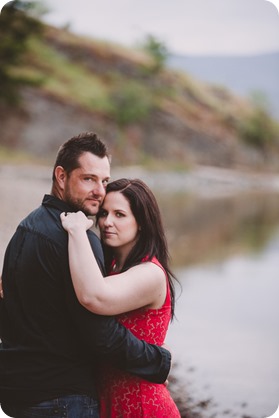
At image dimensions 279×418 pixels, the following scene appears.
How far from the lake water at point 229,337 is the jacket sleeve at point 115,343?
210 centimetres

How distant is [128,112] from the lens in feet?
70.6

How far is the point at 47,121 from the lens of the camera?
748 inches

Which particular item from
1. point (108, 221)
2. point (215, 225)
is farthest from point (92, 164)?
point (215, 225)

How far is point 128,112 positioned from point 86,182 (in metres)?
20.2

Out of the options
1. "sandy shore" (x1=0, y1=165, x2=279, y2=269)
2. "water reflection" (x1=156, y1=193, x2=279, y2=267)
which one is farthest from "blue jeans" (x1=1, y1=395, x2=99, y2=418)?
"water reflection" (x1=156, y1=193, x2=279, y2=267)

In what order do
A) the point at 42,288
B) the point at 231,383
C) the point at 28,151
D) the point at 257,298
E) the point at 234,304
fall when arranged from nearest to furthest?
the point at 42,288, the point at 231,383, the point at 234,304, the point at 257,298, the point at 28,151

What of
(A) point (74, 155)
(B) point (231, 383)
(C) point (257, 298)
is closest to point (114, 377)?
(A) point (74, 155)

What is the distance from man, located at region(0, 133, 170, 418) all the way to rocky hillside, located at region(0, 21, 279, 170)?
55.0ft

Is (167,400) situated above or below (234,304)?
above

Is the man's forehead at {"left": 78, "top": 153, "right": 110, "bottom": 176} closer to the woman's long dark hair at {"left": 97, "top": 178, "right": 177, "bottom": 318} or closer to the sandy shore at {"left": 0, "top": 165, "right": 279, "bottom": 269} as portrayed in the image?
the woman's long dark hair at {"left": 97, "top": 178, "right": 177, "bottom": 318}

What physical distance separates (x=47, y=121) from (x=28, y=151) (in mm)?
1311

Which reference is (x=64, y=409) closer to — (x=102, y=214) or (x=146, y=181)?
(x=102, y=214)

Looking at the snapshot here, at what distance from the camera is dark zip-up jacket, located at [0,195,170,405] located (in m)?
1.47

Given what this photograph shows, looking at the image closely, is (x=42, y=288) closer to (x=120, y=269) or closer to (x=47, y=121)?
(x=120, y=269)
